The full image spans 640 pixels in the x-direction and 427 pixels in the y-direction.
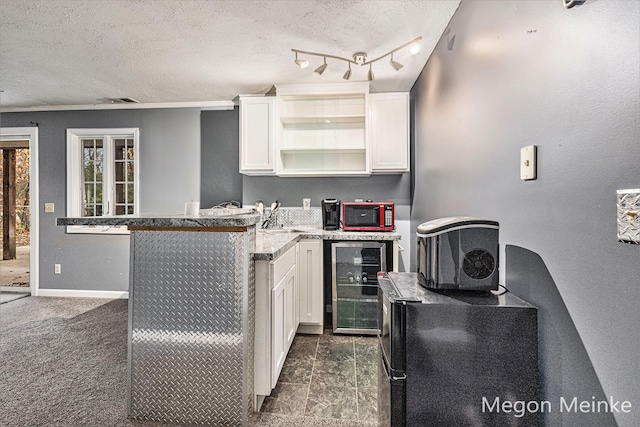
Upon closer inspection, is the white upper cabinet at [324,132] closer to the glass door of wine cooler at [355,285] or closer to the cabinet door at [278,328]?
the glass door of wine cooler at [355,285]

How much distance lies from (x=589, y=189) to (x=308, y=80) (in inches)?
110

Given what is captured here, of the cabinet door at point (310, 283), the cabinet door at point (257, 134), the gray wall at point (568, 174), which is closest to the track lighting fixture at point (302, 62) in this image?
the cabinet door at point (257, 134)

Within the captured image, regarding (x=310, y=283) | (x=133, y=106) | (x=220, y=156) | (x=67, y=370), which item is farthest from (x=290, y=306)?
(x=133, y=106)

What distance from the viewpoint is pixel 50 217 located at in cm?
414

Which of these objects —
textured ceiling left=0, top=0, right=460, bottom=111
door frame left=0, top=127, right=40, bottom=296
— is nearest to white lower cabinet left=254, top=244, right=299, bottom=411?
textured ceiling left=0, top=0, right=460, bottom=111

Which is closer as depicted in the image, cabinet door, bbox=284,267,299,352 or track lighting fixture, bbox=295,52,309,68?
cabinet door, bbox=284,267,299,352

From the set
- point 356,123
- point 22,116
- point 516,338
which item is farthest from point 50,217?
point 516,338

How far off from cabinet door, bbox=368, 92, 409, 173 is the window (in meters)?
2.98

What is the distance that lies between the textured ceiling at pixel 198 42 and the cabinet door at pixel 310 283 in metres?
1.67

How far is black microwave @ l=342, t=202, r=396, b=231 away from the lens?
3.15 meters

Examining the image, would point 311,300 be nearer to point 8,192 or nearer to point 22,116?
point 22,116

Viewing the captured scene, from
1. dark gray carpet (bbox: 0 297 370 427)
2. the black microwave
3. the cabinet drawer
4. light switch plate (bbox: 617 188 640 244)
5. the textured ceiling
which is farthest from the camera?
the black microwave

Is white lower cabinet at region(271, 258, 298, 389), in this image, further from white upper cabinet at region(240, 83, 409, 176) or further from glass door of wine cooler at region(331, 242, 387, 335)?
white upper cabinet at region(240, 83, 409, 176)

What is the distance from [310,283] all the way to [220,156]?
2.01 m
